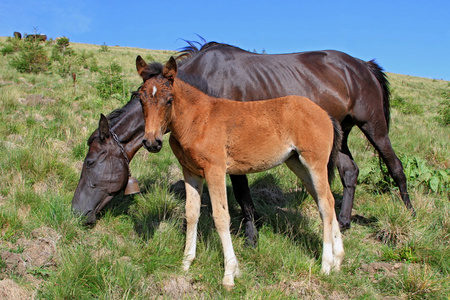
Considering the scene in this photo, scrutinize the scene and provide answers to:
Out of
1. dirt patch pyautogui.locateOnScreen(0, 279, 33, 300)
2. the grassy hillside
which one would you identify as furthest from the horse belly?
dirt patch pyautogui.locateOnScreen(0, 279, 33, 300)

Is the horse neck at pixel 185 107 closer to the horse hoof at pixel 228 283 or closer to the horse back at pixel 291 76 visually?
the horse back at pixel 291 76

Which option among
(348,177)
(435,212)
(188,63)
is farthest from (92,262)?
(435,212)

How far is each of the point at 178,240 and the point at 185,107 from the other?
5.14 feet

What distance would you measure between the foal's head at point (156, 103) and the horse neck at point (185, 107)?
169mm

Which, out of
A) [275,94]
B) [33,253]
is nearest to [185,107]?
[275,94]

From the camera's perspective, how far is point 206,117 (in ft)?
11.3

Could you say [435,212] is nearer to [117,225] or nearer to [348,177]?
[348,177]

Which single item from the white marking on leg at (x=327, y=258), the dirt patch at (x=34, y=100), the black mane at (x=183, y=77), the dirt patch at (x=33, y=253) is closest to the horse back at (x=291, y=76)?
the black mane at (x=183, y=77)

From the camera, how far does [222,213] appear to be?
3379 mm

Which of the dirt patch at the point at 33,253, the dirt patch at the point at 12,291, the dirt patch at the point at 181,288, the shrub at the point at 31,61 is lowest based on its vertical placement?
the dirt patch at the point at 181,288

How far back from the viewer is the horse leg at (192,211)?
3.61m

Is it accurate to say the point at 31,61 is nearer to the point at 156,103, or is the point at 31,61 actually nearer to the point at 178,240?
the point at 178,240

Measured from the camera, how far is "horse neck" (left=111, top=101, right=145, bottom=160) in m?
4.57

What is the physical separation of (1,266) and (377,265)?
3.89 meters
